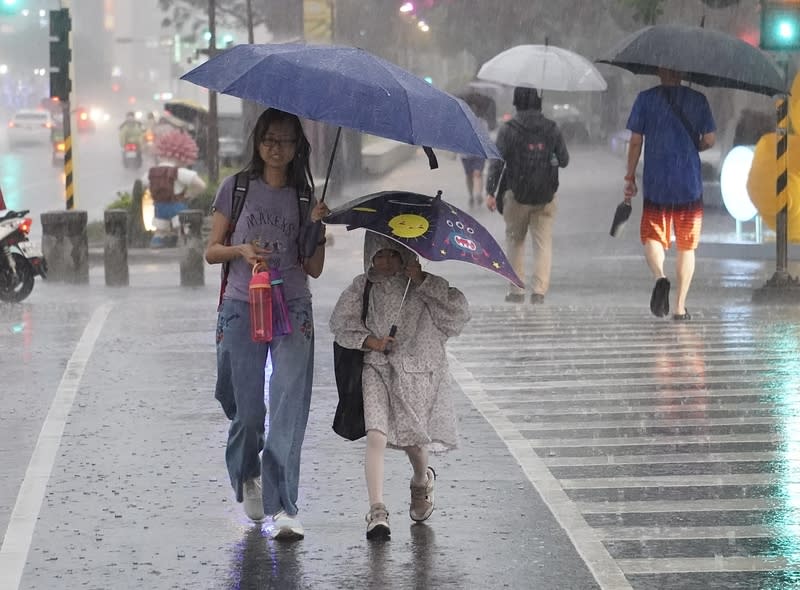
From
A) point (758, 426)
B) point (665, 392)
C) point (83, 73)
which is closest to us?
point (758, 426)

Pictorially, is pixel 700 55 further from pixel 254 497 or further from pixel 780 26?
pixel 254 497

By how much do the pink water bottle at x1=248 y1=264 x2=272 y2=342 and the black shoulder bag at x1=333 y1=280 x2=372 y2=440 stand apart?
41 centimetres

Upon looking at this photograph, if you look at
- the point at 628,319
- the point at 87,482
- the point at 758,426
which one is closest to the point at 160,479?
the point at 87,482

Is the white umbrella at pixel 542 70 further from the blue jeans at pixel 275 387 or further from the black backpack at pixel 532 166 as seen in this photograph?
the blue jeans at pixel 275 387

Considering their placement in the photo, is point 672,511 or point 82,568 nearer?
point 82,568

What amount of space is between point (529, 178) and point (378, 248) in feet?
27.8

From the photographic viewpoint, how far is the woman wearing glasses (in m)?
6.80

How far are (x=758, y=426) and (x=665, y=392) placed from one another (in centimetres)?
121

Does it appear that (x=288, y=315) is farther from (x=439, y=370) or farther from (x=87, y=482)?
(x=87, y=482)

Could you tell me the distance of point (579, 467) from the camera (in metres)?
8.34

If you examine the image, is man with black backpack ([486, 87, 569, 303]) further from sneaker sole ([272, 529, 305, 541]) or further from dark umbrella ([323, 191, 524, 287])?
sneaker sole ([272, 529, 305, 541])

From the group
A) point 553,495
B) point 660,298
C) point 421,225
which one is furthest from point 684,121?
point 421,225

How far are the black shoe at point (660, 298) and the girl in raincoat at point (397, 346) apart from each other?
6805 millimetres

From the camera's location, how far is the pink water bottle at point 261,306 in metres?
6.61
